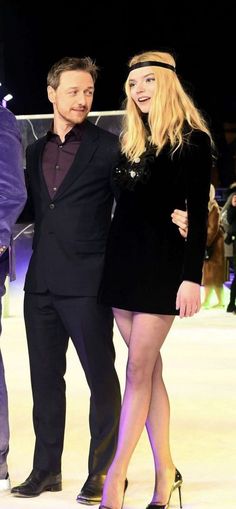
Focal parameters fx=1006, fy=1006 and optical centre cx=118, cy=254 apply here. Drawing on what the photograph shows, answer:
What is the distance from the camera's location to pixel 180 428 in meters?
5.00

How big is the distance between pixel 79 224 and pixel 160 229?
17.7 inches

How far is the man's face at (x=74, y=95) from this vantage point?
3770mm

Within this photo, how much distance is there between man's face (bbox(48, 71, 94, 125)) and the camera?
12.4 ft

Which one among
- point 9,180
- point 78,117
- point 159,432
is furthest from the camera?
point 78,117

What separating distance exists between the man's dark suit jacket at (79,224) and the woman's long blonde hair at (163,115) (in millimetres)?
291

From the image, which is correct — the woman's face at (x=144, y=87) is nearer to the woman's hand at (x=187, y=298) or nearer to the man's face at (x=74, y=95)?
the man's face at (x=74, y=95)

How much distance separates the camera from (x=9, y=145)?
3729mm

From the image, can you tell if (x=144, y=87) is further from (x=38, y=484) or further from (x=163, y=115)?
(x=38, y=484)

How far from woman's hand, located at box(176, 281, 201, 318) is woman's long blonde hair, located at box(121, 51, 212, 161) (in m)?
0.45

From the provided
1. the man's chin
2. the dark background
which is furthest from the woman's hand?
the dark background

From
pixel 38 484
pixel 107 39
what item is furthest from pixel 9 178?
pixel 107 39

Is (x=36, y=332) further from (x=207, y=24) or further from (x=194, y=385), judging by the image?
(x=207, y=24)

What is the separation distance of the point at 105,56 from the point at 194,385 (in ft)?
44.9

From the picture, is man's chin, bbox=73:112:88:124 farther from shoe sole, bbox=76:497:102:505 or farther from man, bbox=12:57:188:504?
shoe sole, bbox=76:497:102:505
